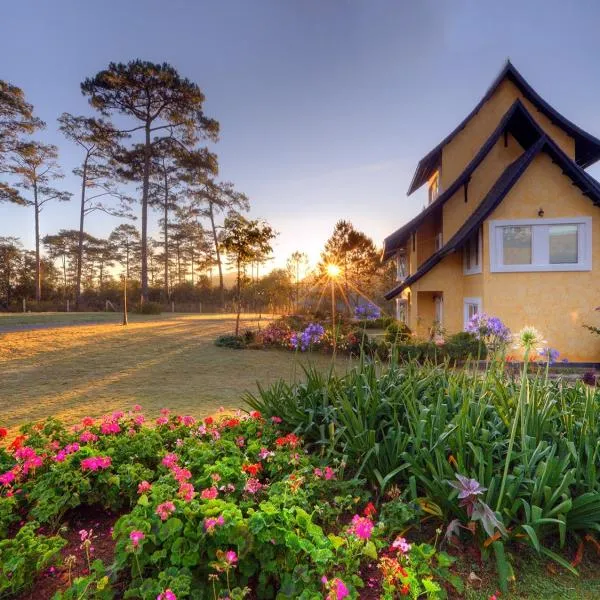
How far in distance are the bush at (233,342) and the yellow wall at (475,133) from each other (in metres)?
9.25

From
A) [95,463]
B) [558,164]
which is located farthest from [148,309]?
[95,463]

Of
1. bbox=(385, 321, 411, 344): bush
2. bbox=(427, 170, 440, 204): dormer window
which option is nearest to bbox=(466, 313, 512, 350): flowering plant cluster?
bbox=(385, 321, 411, 344): bush

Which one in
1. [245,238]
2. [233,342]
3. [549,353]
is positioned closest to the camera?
[549,353]

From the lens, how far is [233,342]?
1197cm

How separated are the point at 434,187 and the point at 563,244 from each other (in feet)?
20.6

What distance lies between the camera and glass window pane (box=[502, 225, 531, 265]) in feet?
32.3

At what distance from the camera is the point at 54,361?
8625 millimetres

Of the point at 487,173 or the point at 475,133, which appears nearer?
the point at 487,173

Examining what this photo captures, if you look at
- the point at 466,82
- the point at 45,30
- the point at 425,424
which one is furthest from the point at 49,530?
the point at 466,82

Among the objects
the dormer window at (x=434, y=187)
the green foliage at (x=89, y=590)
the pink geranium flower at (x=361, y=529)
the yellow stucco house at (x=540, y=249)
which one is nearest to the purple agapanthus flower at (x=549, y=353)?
the pink geranium flower at (x=361, y=529)

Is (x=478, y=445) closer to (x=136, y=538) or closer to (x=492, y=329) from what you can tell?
(x=492, y=329)

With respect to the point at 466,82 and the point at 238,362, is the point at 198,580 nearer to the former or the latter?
the point at 238,362

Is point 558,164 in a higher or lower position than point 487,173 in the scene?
lower

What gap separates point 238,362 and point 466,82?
11943mm
